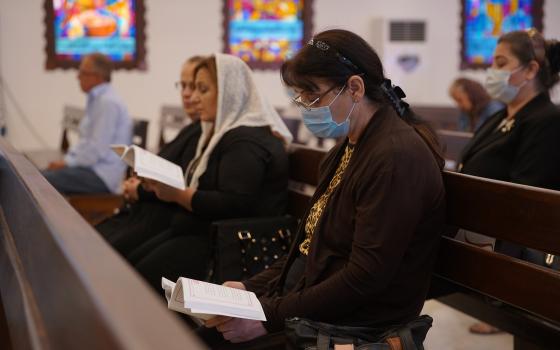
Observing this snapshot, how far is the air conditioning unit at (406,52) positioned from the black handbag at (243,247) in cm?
743

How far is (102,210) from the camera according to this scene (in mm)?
4797

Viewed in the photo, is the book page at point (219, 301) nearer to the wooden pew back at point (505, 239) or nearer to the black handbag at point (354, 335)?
the black handbag at point (354, 335)

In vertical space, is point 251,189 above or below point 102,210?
above

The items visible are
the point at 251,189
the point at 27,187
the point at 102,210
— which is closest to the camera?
the point at 27,187

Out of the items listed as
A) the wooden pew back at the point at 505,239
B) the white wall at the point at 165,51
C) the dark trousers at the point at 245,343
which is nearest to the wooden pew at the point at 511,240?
the wooden pew back at the point at 505,239

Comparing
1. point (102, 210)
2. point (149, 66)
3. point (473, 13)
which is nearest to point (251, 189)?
point (102, 210)

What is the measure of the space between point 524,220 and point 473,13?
889cm

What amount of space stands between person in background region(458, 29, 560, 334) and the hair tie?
A: 807 mm

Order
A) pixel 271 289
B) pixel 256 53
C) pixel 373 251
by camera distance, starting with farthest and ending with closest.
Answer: pixel 256 53 → pixel 271 289 → pixel 373 251

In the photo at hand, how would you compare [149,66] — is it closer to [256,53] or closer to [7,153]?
[256,53]

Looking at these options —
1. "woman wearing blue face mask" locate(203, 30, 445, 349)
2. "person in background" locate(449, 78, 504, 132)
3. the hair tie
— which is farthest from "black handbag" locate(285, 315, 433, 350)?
"person in background" locate(449, 78, 504, 132)

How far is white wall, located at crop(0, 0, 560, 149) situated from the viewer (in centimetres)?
841

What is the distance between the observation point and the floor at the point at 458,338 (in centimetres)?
313

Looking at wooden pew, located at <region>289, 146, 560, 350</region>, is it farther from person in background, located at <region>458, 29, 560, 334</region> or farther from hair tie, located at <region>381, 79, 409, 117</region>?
person in background, located at <region>458, 29, 560, 334</region>
